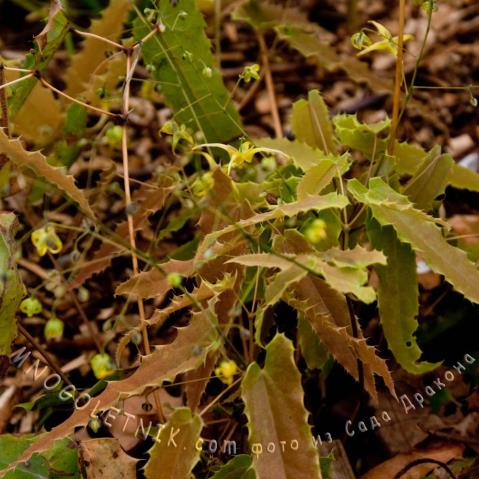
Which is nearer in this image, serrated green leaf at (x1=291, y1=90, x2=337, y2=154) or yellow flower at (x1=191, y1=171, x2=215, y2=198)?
yellow flower at (x1=191, y1=171, x2=215, y2=198)

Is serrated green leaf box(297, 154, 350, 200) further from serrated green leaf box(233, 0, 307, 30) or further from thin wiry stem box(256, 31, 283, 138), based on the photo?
serrated green leaf box(233, 0, 307, 30)

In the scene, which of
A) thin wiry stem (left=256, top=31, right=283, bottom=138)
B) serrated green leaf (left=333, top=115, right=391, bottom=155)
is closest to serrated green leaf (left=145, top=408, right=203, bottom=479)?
serrated green leaf (left=333, top=115, right=391, bottom=155)

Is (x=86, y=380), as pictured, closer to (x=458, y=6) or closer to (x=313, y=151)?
(x=313, y=151)

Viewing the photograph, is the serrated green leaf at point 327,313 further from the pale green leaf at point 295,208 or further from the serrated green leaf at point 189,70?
the serrated green leaf at point 189,70

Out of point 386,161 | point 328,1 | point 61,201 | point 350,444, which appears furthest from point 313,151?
point 328,1

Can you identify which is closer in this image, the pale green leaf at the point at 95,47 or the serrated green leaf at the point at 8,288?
the serrated green leaf at the point at 8,288

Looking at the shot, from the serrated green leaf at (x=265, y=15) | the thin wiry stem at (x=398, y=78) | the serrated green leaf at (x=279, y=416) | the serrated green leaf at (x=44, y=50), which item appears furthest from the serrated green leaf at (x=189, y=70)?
the serrated green leaf at (x=279, y=416)
